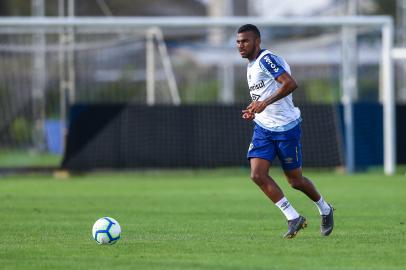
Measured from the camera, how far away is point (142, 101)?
27016mm

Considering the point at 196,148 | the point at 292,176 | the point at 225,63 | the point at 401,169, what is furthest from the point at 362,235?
the point at 225,63

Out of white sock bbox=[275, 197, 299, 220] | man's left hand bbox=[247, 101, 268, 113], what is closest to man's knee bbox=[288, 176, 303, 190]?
white sock bbox=[275, 197, 299, 220]

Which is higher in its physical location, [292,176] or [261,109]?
[261,109]

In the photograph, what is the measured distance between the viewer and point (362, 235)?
1120 centimetres

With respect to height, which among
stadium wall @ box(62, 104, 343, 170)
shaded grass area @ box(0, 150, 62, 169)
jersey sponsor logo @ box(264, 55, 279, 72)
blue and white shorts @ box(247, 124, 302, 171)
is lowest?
shaded grass area @ box(0, 150, 62, 169)

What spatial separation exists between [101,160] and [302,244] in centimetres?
1457

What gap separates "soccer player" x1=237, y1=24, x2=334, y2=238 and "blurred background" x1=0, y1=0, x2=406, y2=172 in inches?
524

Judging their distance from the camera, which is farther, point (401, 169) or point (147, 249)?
point (401, 169)

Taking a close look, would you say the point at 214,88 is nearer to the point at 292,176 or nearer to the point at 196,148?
the point at 196,148

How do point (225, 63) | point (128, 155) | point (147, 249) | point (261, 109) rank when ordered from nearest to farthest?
1. point (147, 249)
2. point (261, 109)
3. point (128, 155)
4. point (225, 63)

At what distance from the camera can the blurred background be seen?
24.4 metres

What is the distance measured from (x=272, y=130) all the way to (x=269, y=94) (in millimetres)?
415

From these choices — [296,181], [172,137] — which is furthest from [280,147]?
[172,137]

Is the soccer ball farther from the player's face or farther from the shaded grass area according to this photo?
the shaded grass area
